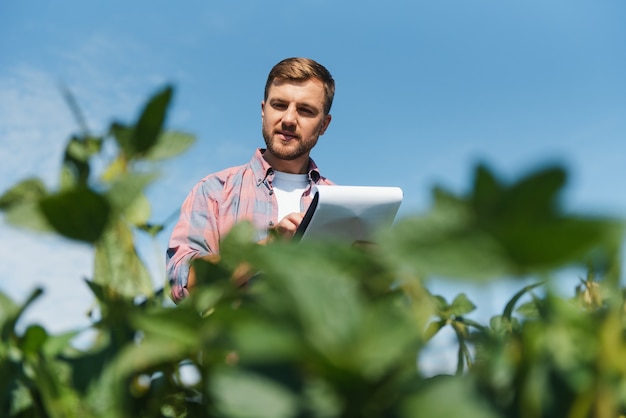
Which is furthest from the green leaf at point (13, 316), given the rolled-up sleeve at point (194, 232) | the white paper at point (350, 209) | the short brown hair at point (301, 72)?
the short brown hair at point (301, 72)

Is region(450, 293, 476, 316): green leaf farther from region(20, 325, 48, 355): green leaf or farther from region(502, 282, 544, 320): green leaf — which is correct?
region(20, 325, 48, 355): green leaf

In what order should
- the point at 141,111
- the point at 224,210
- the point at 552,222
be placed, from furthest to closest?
the point at 224,210
the point at 141,111
the point at 552,222

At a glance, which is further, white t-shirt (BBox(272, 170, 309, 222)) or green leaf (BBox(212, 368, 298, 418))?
white t-shirt (BBox(272, 170, 309, 222))

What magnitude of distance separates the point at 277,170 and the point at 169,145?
2.37 metres

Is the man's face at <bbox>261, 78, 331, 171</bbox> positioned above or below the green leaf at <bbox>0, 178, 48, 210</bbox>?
above

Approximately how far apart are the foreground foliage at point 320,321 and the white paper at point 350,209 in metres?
1.00

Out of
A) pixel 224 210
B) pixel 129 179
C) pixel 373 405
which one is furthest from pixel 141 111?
pixel 224 210

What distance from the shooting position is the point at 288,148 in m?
2.58

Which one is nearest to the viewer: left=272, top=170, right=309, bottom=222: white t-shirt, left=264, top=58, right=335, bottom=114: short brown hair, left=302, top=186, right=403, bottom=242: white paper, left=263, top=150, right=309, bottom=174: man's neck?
left=302, top=186, right=403, bottom=242: white paper

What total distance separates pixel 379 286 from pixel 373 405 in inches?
1.8

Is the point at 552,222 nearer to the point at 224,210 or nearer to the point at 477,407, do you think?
the point at 477,407

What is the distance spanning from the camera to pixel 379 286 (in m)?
0.24

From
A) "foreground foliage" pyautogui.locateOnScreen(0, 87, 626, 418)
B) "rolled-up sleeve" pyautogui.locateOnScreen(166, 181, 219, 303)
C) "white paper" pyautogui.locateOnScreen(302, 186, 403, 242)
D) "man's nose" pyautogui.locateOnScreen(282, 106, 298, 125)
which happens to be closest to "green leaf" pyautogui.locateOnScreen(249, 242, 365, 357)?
"foreground foliage" pyautogui.locateOnScreen(0, 87, 626, 418)

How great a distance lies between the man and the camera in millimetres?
2350
